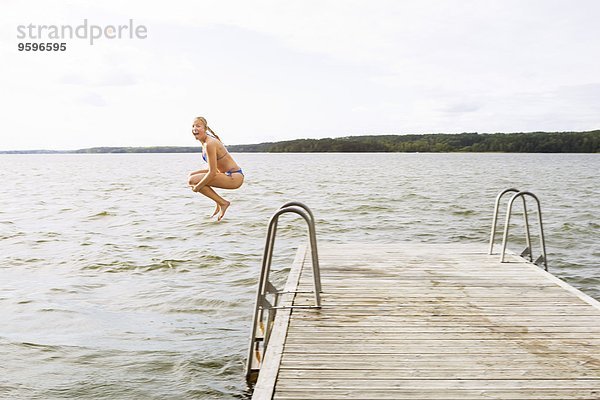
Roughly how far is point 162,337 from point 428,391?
5615mm

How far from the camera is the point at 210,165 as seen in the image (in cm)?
392

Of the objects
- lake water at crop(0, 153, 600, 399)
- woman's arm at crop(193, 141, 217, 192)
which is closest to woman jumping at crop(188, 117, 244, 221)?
woman's arm at crop(193, 141, 217, 192)

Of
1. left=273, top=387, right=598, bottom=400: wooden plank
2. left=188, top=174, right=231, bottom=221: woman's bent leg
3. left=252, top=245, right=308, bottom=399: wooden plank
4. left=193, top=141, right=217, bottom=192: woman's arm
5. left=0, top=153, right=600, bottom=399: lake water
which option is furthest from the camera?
left=0, top=153, right=600, bottom=399: lake water

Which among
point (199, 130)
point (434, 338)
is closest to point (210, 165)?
point (199, 130)

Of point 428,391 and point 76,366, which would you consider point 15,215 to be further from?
point 428,391

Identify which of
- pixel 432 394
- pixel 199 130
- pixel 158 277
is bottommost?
pixel 158 277

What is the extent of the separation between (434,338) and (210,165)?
305 cm

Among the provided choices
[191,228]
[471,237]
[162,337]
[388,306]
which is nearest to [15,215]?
[191,228]

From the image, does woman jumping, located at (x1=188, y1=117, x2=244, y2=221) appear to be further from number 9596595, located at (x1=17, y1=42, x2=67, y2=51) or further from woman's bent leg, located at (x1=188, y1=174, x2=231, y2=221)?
number 9596595, located at (x1=17, y1=42, x2=67, y2=51)

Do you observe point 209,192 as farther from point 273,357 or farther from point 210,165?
point 273,357

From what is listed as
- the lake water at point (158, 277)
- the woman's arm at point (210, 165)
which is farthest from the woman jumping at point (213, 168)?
the lake water at point (158, 277)

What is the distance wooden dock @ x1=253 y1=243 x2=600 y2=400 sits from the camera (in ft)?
16.0

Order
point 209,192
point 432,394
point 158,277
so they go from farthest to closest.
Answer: point 158,277, point 432,394, point 209,192

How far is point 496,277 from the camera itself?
27.7 ft
